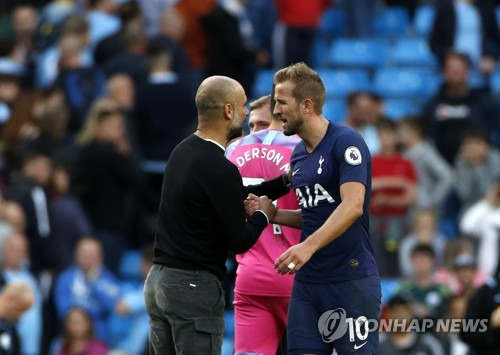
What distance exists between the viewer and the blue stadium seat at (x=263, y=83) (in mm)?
18250

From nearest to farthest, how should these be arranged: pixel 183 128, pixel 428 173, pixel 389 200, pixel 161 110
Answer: pixel 389 200 → pixel 428 173 → pixel 161 110 → pixel 183 128

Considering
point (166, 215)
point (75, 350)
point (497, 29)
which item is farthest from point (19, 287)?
point (497, 29)

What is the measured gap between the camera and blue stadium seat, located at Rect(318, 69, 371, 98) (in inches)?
708

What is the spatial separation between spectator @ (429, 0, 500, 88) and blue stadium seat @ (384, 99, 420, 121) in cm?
74

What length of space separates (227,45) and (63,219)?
3.79 meters

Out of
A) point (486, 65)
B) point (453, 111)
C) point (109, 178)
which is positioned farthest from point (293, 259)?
point (486, 65)

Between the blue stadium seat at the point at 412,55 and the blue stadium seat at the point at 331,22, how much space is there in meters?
0.90

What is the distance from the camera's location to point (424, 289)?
1368 centimetres

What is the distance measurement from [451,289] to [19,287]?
4923mm

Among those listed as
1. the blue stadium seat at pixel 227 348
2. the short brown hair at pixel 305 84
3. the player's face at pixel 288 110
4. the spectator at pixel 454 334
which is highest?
the short brown hair at pixel 305 84

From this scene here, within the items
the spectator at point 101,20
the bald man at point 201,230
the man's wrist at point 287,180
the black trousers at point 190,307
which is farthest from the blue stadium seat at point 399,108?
the black trousers at point 190,307

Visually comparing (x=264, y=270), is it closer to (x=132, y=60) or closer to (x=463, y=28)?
(x=132, y=60)

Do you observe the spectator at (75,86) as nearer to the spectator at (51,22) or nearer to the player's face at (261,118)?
the spectator at (51,22)

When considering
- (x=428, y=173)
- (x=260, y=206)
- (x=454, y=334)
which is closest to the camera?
(x=260, y=206)
